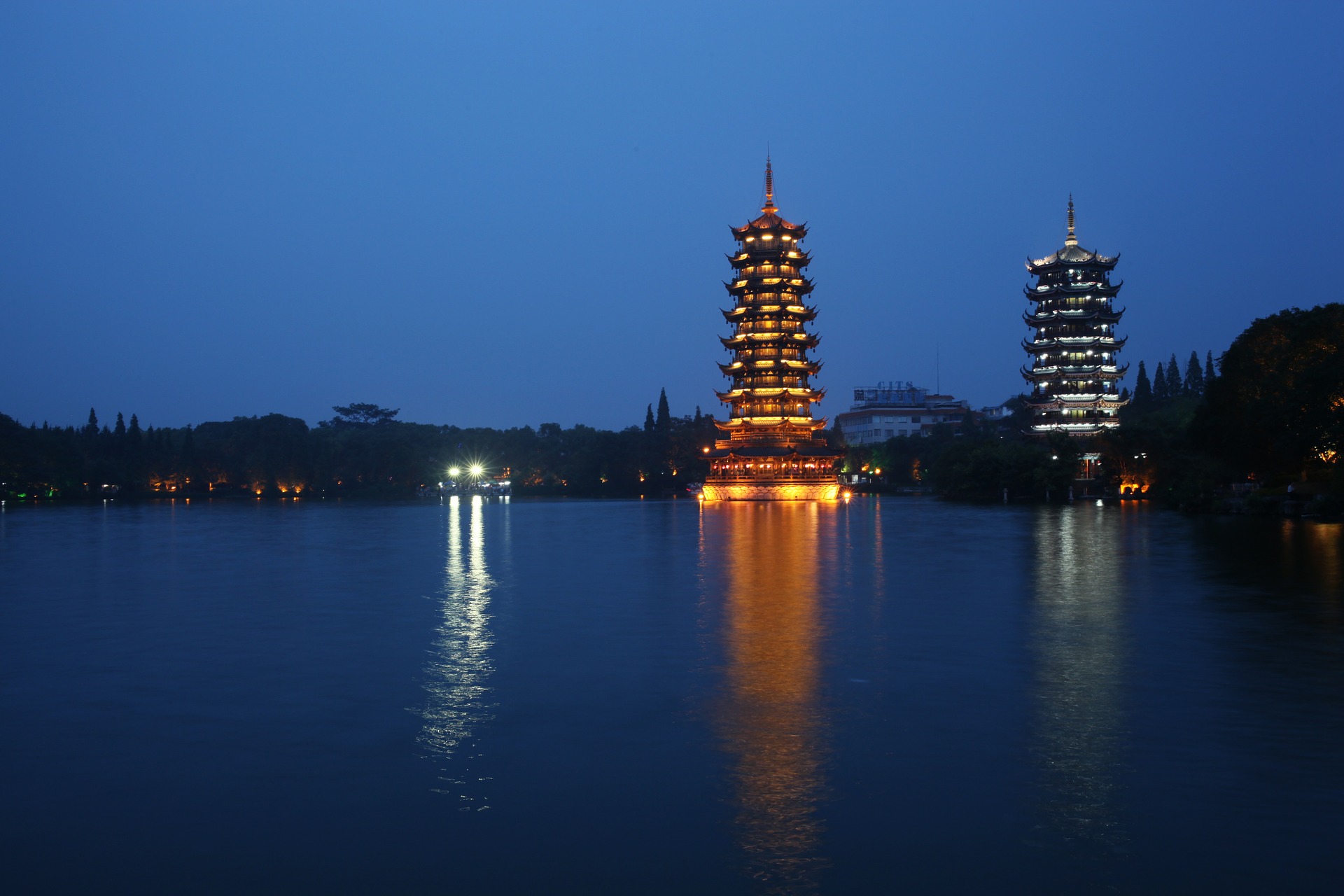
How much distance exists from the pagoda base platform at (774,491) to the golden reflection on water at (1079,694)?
249 ft

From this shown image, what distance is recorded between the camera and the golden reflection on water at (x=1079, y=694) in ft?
28.0

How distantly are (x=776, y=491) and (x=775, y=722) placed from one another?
94.9m

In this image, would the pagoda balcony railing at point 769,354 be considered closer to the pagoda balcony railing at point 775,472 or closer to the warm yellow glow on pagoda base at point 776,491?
the pagoda balcony railing at point 775,472

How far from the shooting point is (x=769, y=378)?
365ft

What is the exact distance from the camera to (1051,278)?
117 meters

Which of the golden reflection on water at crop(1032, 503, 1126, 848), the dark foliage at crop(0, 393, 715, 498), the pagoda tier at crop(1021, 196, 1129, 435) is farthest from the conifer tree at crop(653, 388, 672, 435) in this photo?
the golden reflection on water at crop(1032, 503, 1126, 848)

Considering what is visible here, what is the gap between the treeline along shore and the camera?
5231 cm

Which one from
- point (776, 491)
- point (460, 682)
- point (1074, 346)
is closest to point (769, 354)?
point (776, 491)

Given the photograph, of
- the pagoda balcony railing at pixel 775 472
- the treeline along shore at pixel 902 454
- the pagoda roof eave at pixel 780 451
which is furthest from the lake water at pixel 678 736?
the pagoda roof eave at pixel 780 451

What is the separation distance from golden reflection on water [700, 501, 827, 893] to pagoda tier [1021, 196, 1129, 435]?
94.0m

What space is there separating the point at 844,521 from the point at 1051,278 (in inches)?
2706

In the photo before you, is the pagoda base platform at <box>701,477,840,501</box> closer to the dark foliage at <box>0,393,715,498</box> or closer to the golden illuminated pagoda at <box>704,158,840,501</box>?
the golden illuminated pagoda at <box>704,158,840,501</box>

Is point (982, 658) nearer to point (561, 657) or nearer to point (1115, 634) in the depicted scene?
point (1115, 634)

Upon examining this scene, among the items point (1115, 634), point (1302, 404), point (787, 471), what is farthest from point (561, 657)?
Result: point (787, 471)
